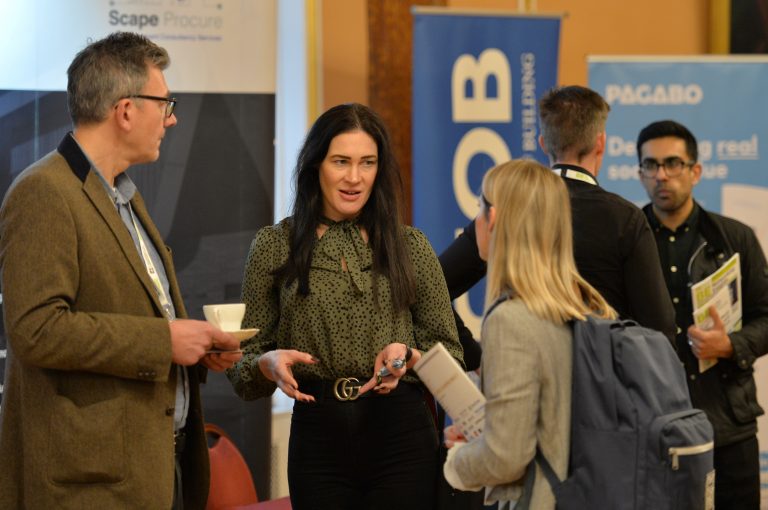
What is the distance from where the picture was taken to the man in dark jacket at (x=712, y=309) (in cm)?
343

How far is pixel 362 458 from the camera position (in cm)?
244

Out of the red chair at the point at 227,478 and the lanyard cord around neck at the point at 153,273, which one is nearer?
the lanyard cord around neck at the point at 153,273

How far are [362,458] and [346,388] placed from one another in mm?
179

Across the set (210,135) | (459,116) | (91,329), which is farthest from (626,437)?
(459,116)

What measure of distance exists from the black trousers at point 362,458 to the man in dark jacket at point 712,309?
1400 millimetres

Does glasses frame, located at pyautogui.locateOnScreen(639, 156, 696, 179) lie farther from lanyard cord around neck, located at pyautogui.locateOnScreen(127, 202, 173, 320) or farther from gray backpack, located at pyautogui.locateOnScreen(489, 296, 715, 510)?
lanyard cord around neck, located at pyautogui.locateOnScreen(127, 202, 173, 320)

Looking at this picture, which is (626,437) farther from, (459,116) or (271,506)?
(459,116)

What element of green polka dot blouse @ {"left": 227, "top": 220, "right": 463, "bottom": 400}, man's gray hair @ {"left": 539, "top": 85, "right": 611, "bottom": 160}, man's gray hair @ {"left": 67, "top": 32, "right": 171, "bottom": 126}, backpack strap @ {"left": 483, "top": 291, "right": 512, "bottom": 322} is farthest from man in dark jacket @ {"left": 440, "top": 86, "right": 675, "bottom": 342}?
man's gray hair @ {"left": 67, "top": 32, "right": 171, "bottom": 126}

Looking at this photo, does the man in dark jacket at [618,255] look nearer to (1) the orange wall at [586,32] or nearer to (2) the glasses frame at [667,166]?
(2) the glasses frame at [667,166]

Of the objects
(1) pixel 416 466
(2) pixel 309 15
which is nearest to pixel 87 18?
(2) pixel 309 15

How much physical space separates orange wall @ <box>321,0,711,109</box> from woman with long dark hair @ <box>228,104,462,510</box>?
9.45 feet

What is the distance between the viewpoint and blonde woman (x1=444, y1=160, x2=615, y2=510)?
6.29ft

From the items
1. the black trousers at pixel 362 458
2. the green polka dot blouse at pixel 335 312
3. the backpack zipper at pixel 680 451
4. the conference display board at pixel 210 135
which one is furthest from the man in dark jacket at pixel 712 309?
the conference display board at pixel 210 135

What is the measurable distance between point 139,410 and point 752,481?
234cm
